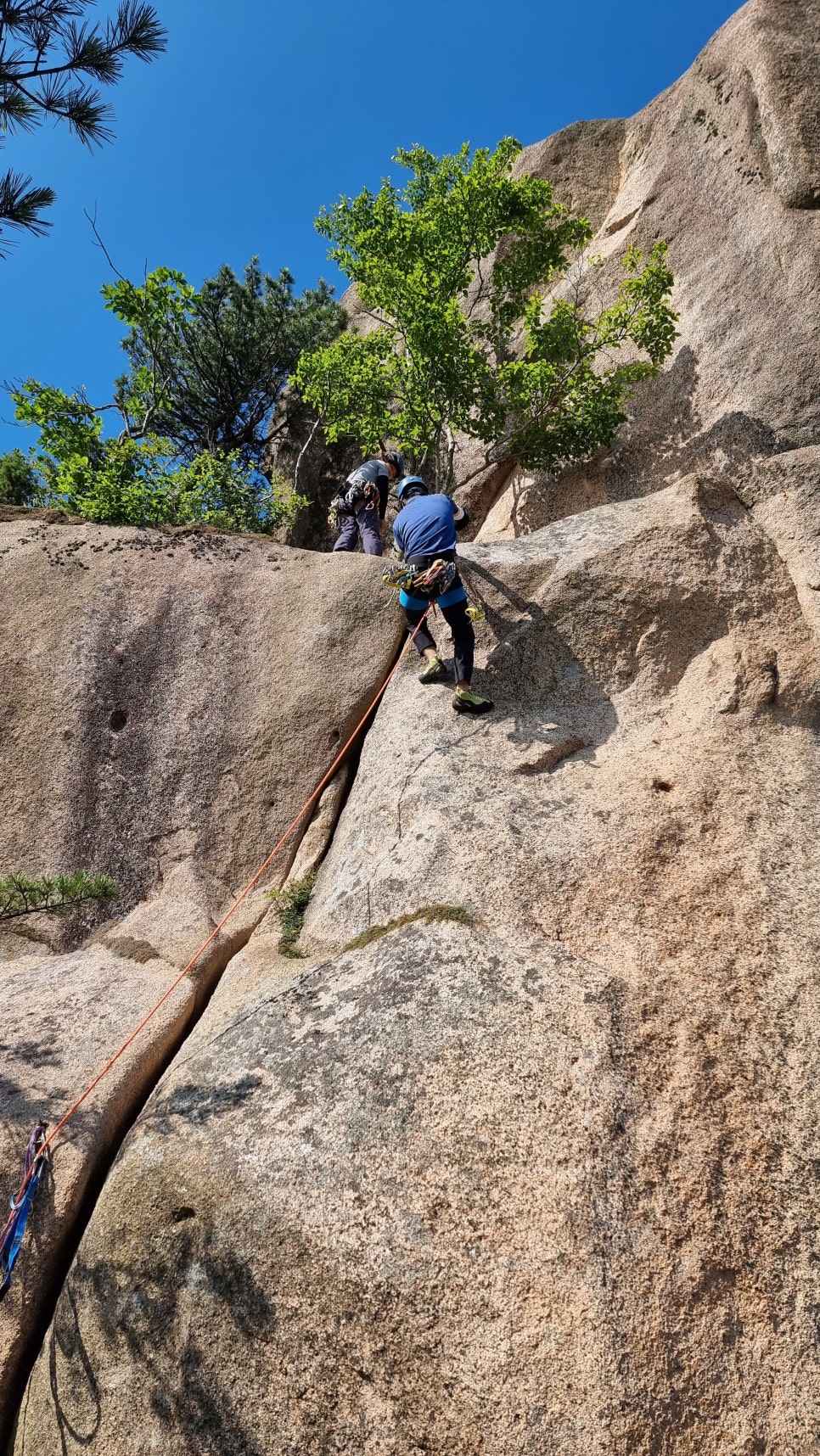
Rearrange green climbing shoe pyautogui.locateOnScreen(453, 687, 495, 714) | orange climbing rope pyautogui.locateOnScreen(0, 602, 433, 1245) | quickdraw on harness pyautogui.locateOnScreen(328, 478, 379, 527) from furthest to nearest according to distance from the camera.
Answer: quickdraw on harness pyautogui.locateOnScreen(328, 478, 379, 527) → green climbing shoe pyautogui.locateOnScreen(453, 687, 495, 714) → orange climbing rope pyautogui.locateOnScreen(0, 602, 433, 1245)

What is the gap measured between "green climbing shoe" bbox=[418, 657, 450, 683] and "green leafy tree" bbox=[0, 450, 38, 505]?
1566 cm

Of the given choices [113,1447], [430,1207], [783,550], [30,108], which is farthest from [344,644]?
[113,1447]

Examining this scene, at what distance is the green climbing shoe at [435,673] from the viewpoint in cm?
840

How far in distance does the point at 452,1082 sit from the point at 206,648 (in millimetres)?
5832

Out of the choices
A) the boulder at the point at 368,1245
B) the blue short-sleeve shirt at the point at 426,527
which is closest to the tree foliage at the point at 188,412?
the blue short-sleeve shirt at the point at 426,527

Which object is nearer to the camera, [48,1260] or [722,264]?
[48,1260]

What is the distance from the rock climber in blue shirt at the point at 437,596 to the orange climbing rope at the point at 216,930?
21cm

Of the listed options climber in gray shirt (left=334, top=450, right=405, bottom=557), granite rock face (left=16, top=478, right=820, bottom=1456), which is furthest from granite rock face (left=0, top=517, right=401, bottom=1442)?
climber in gray shirt (left=334, top=450, right=405, bottom=557)

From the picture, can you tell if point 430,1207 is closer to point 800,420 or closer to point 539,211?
point 800,420

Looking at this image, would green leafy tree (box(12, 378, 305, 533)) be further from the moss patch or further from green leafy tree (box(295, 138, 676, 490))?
the moss patch

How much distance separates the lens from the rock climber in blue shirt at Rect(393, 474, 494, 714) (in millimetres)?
7961

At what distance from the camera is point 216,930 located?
7.52 metres

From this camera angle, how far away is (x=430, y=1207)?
14.9 feet

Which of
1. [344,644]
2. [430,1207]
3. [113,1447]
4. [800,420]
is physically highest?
[800,420]
